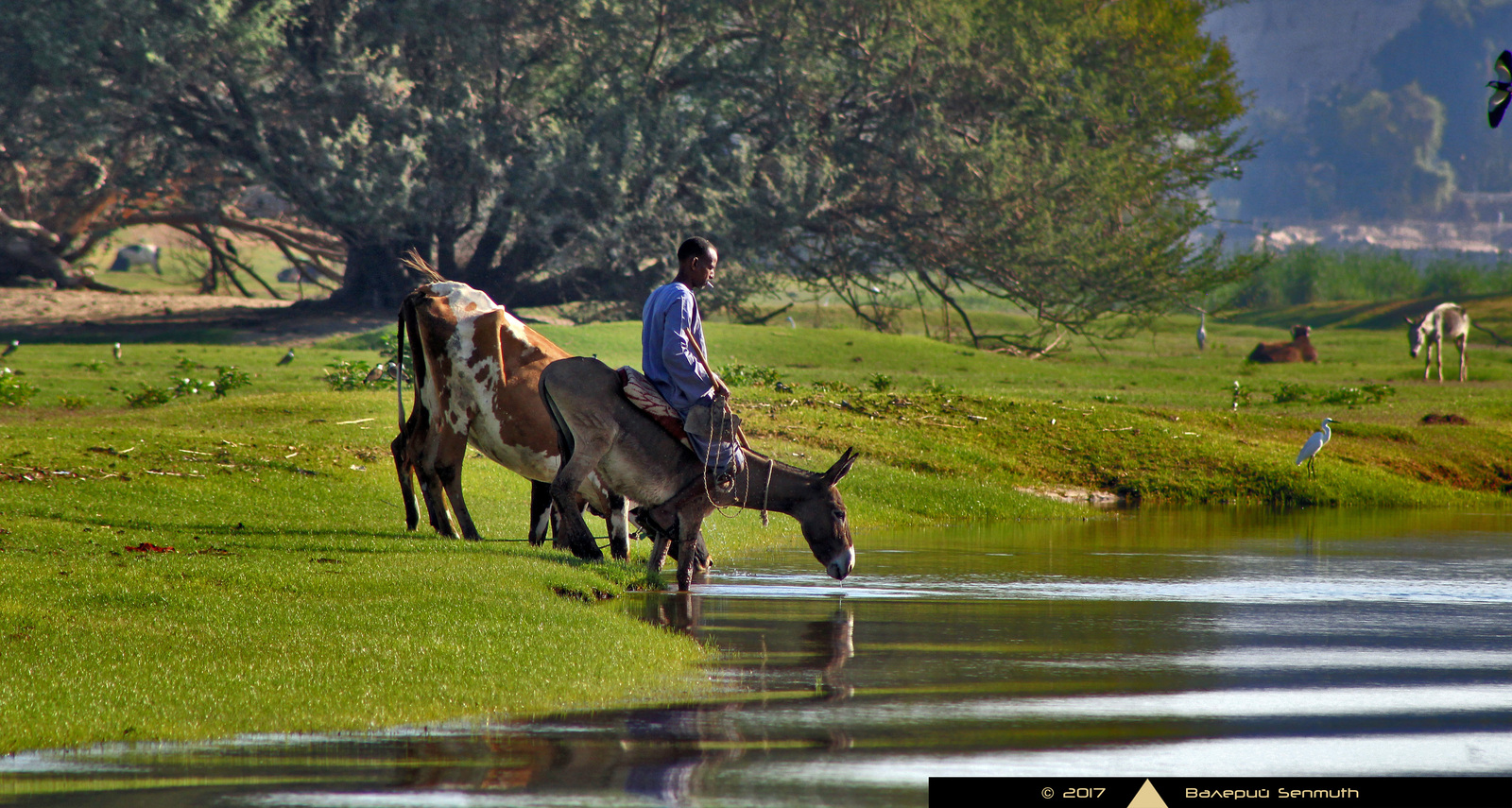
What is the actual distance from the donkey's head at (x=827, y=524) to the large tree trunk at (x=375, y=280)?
28029 millimetres

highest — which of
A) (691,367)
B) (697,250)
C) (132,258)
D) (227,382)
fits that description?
(132,258)

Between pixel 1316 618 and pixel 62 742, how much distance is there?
26.1 feet

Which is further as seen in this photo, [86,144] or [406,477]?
[86,144]

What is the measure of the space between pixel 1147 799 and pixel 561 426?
5.55 meters

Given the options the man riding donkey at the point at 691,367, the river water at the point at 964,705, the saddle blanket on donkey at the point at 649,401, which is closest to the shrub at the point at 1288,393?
the river water at the point at 964,705

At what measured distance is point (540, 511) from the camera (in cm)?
1154

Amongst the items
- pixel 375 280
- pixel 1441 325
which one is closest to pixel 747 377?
pixel 375 280

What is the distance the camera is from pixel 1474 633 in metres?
9.30

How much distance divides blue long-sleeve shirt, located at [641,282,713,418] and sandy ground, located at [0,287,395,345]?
25.7 metres

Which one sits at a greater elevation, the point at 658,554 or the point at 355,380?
the point at 355,380

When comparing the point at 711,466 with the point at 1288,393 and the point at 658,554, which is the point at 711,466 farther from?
the point at 1288,393

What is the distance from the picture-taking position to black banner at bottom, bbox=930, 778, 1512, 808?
5281 millimetres

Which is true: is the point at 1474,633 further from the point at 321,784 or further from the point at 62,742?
the point at 62,742

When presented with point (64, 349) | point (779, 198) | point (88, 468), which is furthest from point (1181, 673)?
point (779, 198)
